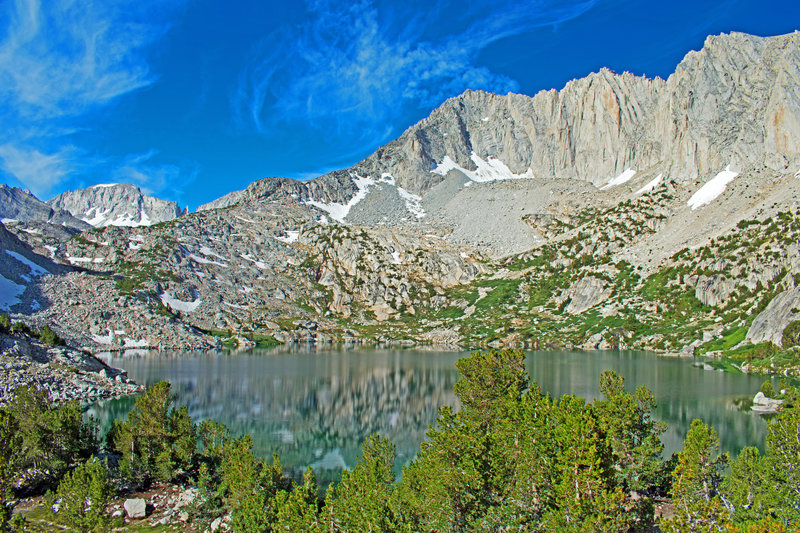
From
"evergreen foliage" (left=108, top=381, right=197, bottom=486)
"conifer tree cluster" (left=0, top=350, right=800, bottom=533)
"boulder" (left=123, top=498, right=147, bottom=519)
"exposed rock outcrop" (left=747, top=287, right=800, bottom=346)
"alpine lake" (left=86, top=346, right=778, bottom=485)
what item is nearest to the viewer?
"conifer tree cluster" (left=0, top=350, right=800, bottom=533)

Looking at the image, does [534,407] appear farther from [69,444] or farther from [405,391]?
[405,391]

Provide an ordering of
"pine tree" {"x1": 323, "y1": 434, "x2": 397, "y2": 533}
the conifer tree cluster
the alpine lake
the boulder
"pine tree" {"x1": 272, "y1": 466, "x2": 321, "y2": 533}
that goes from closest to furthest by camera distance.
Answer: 1. "pine tree" {"x1": 323, "y1": 434, "x2": 397, "y2": 533}
2. the conifer tree cluster
3. "pine tree" {"x1": 272, "y1": 466, "x2": 321, "y2": 533}
4. the boulder
5. the alpine lake

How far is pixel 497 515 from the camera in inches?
866

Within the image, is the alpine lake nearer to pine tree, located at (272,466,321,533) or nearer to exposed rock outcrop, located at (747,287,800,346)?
exposed rock outcrop, located at (747,287,800,346)

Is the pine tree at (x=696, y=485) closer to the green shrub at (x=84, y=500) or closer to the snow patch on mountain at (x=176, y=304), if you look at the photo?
the green shrub at (x=84, y=500)

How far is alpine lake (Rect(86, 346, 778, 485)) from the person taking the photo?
48.9 m

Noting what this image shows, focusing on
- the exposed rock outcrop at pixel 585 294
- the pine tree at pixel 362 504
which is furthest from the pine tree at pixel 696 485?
the exposed rock outcrop at pixel 585 294

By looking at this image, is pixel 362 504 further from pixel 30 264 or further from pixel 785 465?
pixel 30 264

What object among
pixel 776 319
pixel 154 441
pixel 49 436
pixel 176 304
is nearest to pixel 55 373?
pixel 49 436

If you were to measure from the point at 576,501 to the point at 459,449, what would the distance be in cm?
618

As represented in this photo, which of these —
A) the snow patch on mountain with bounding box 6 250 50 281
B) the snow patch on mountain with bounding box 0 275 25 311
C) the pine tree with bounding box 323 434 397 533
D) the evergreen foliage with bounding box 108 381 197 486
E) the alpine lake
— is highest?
the snow patch on mountain with bounding box 6 250 50 281

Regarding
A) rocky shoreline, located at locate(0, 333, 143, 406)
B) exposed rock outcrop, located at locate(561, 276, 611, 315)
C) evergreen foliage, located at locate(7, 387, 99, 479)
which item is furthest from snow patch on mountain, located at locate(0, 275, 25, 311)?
exposed rock outcrop, located at locate(561, 276, 611, 315)

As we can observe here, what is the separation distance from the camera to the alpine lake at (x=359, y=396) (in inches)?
1927

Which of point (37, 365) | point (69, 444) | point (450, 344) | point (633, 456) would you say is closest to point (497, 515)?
point (633, 456)
